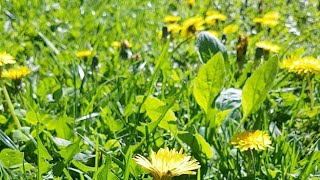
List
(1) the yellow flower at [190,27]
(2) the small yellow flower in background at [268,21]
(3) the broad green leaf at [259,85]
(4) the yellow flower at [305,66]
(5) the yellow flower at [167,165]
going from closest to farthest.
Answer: (5) the yellow flower at [167,165], (3) the broad green leaf at [259,85], (4) the yellow flower at [305,66], (1) the yellow flower at [190,27], (2) the small yellow flower in background at [268,21]

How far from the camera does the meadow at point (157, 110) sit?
1.23 m

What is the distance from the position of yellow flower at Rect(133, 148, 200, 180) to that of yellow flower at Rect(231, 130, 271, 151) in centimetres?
26

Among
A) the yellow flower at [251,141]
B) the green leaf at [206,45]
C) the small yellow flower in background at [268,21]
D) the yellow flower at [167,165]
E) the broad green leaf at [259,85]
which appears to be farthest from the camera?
the small yellow flower in background at [268,21]

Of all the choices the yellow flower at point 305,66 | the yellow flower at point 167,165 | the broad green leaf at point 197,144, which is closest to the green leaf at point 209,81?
the broad green leaf at point 197,144

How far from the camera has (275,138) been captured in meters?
1.45

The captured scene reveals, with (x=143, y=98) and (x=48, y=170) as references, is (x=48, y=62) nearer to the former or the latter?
(x=143, y=98)

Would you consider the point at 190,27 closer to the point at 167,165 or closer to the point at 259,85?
the point at 259,85

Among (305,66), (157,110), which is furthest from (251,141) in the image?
(305,66)

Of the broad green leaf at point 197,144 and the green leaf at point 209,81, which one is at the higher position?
the green leaf at point 209,81

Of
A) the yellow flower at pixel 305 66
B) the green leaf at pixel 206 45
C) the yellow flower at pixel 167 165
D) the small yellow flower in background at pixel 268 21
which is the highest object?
the yellow flower at pixel 167 165

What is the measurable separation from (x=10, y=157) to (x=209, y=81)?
1.56 ft

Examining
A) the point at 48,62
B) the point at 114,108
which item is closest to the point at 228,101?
the point at 114,108

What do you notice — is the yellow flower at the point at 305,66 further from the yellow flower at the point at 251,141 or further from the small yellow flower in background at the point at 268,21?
the small yellow flower in background at the point at 268,21

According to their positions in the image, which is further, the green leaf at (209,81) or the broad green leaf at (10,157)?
the green leaf at (209,81)
